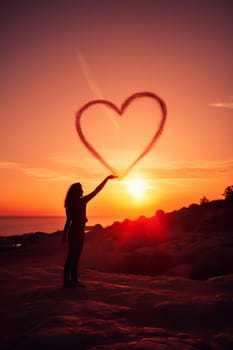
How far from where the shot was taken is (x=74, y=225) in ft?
31.9

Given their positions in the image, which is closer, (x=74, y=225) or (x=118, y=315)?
(x=118, y=315)

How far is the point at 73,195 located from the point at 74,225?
0.76 meters

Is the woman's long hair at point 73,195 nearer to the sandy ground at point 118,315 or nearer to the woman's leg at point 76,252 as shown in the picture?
the woman's leg at point 76,252

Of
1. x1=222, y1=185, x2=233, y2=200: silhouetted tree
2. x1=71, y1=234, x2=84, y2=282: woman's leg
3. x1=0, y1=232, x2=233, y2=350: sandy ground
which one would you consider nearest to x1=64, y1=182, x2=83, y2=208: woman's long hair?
x1=71, y1=234, x2=84, y2=282: woman's leg

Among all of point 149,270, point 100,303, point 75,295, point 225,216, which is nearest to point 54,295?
point 75,295

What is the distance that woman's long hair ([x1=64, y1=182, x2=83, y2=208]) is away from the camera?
9.77 metres

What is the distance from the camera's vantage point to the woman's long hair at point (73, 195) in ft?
32.1

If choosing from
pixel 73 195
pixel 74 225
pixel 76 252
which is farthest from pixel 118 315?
pixel 73 195

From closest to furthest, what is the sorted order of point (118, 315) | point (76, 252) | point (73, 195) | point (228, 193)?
point (118, 315), point (76, 252), point (73, 195), point (228, 193)

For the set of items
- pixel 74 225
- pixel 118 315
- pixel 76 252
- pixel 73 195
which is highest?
pixel 73 195

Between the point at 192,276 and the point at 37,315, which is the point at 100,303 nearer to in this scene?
the point at 37,315

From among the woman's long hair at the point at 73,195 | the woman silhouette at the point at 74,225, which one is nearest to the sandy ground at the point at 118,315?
the woman silhouette at the point at 74,225

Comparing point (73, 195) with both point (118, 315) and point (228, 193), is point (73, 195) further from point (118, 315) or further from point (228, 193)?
point (228, 193)

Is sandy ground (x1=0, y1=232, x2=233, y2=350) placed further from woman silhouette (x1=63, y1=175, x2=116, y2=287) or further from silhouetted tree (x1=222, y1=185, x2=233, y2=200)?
silhouetted tree (x1=222, y1=185, x2=233, y2=200)
